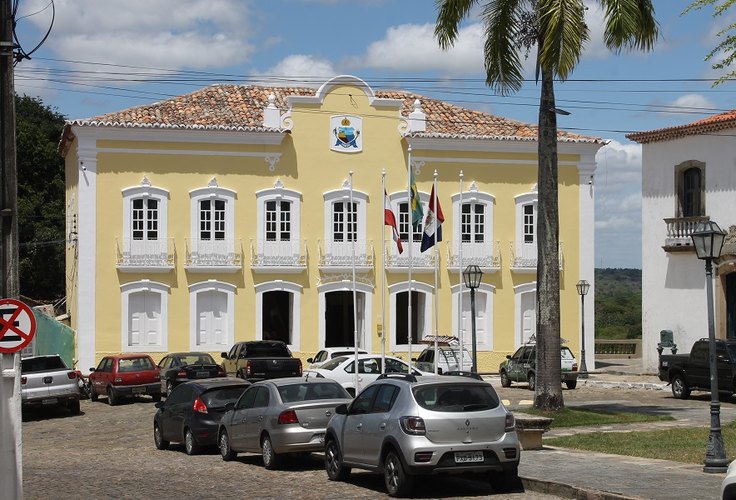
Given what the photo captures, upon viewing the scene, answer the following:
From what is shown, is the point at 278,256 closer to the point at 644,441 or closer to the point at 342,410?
the point at 644,441

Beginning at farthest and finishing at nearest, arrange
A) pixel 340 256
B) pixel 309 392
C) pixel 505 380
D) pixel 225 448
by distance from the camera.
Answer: pixel 340 256, pixel 505 380, pixel 225 448, pixel 309 392

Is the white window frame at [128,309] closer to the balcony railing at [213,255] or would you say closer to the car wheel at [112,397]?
the balcony railing at [213,255]

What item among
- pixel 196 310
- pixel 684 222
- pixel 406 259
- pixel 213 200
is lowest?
pixel 196 310

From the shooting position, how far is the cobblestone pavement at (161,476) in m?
17.0

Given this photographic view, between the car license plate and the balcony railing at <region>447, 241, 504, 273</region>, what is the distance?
99.8 ft

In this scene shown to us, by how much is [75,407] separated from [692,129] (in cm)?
2199

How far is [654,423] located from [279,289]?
2159 cm

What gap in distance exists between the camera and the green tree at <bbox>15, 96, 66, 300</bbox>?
59406 millimetres

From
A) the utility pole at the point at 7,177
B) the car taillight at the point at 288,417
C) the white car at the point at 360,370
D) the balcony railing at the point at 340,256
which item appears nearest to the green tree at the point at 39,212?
the balcony railing at the point at 340,256

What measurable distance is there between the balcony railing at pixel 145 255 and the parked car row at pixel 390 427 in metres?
22.7

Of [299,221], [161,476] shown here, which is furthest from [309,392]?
[299,221]

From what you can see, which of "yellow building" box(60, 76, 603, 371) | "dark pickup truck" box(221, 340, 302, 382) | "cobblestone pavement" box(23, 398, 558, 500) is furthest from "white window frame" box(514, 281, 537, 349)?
"cobblestone pavement" box(23, 398, 558, 500)

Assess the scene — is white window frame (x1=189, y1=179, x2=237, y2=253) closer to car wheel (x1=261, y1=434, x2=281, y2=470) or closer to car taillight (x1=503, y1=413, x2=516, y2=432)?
car wheel (x1=261, y1=434, x2=281, y2=470)

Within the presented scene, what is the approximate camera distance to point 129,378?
34.3m
